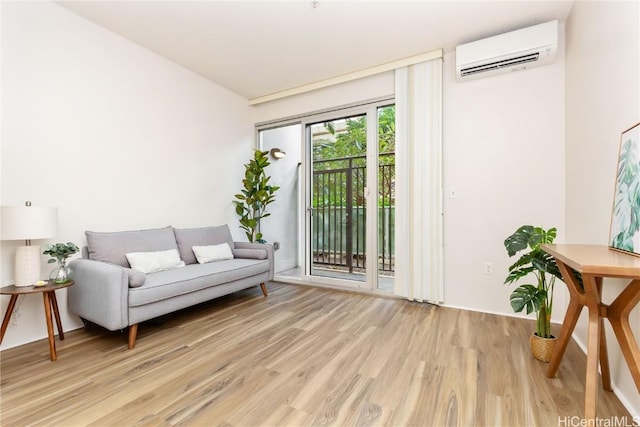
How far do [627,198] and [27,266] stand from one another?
12.0 feet

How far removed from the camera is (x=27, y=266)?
1.95 meters

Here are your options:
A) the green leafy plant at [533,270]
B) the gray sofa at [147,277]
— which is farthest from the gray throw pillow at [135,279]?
the green leafy plant at [533,270]

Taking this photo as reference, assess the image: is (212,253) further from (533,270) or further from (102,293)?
(533,270)

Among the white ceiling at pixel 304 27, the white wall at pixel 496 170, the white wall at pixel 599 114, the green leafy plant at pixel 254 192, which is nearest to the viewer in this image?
the white wall at pixel 599 114

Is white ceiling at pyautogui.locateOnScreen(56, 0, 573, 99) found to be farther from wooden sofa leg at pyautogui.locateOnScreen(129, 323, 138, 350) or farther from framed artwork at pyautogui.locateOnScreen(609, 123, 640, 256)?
wooden sofa leg at pyautogui.locateOnScreen(129, 323, 138, 350)

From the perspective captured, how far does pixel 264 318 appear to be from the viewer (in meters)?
2.64

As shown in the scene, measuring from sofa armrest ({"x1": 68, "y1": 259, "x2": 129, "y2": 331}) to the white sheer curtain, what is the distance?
253cm

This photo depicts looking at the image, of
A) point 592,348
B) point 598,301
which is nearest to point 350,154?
point 598,301

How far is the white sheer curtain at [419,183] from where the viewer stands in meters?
2.96

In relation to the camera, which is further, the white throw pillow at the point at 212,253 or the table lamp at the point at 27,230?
the white throw pillow at the point at 212,253

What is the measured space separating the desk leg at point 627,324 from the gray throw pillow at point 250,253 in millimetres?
2852

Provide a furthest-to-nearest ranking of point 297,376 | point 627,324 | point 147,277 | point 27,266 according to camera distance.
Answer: point 147,277
point 27,266
point 297,376
point 627,324

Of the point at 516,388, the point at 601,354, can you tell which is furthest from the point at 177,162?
the point at 601,354

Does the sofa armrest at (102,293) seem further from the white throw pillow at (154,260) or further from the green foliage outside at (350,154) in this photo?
the green foliage outside at (350,154)
